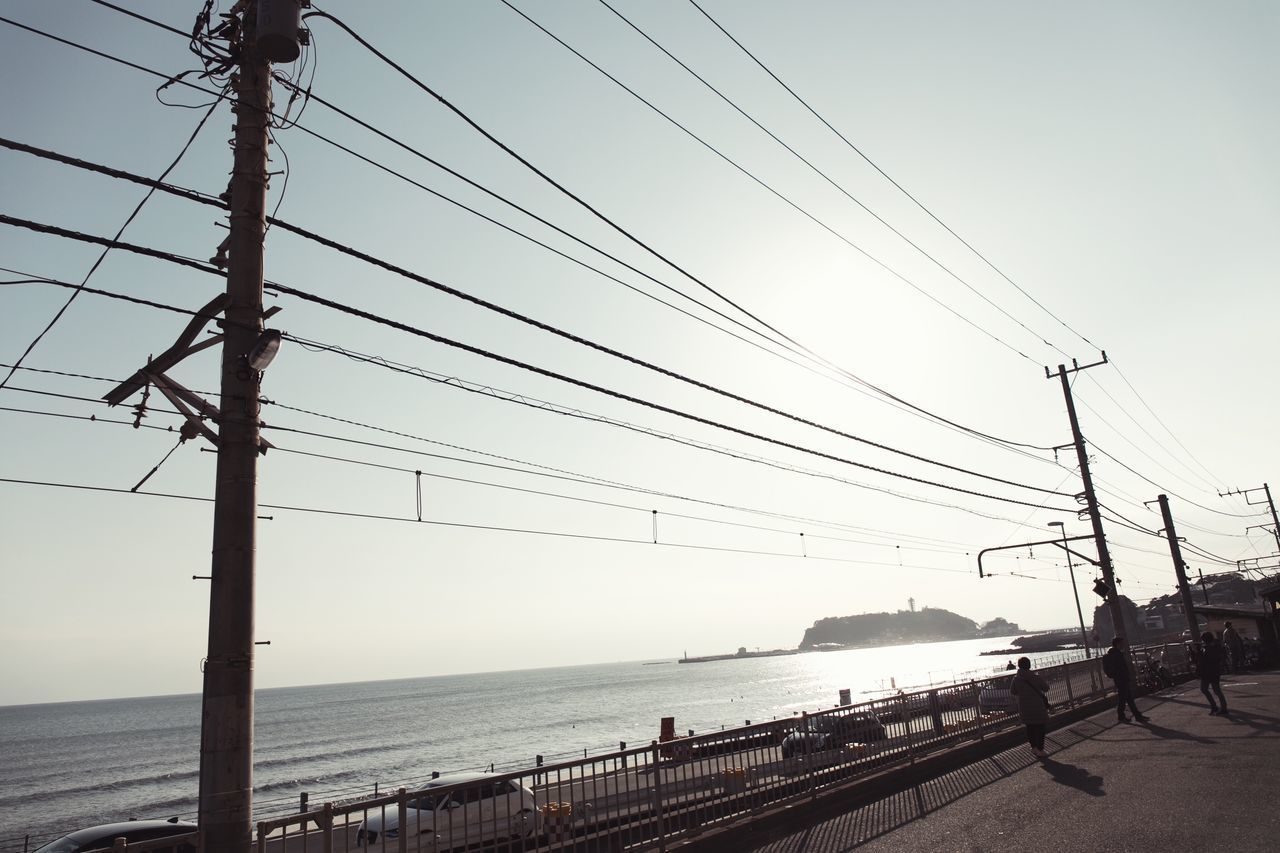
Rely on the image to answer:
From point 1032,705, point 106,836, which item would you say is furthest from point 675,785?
point 106,836

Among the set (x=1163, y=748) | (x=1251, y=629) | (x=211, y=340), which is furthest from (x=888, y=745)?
(x=1251, y=629)

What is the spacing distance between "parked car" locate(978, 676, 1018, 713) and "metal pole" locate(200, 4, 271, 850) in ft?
50.8

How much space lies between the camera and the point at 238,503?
626 centimetres

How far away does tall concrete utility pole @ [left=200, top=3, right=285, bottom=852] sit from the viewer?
5.82 meters

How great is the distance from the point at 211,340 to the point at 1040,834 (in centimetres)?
1011

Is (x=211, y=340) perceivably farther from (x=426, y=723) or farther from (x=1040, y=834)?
(x=426, y=723)

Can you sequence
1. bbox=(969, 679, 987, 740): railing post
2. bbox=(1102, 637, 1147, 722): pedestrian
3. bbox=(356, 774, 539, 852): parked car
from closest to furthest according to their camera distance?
1. bbox=(356, 774, 539, 852): parked car
2. bbox=(969, 679, 987, 740): railing post
3. bbox=(1102, 637, 1147, 722): pedestrian

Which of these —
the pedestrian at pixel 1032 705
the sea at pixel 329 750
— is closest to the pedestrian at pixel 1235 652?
the pedestrian at pixel 1032 705

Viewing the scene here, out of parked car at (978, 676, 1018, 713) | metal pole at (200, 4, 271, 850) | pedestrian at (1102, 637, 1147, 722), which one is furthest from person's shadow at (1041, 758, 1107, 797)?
metal pole at (200, 4, 271, 850)

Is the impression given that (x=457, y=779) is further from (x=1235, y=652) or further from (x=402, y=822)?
(x=1235, y=652)

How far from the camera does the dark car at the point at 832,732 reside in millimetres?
11477

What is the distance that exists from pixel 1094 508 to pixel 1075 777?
1737 centimetres

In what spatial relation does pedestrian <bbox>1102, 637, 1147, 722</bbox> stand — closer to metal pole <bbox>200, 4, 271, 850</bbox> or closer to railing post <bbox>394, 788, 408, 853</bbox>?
railing post <bbox>394, 788, 408, 853</bbox>

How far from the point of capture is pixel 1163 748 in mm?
13445
